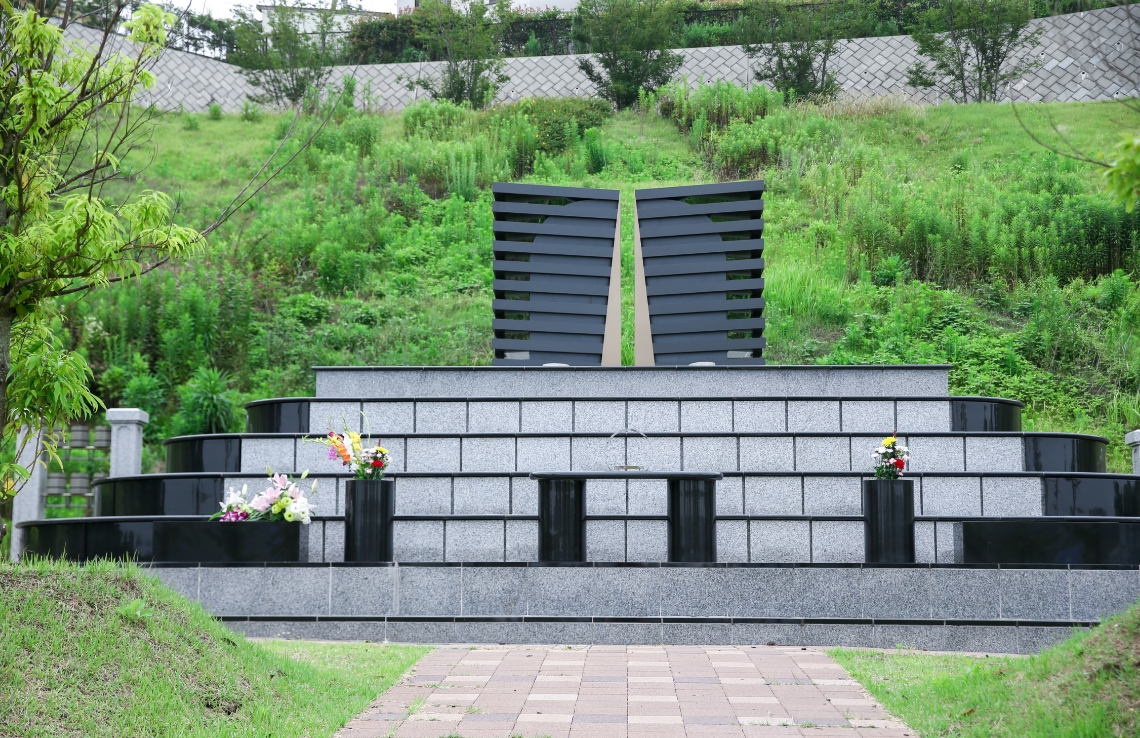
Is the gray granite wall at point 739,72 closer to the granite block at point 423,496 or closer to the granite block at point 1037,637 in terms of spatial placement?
the granite block at point 423,496

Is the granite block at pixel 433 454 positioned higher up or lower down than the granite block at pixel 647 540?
higher up

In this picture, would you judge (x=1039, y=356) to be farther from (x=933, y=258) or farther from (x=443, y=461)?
(x=443, y=461)

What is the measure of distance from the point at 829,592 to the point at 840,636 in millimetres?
303

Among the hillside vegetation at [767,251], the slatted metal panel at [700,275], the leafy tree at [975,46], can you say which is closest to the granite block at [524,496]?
the slatted metal panel at [700,275]

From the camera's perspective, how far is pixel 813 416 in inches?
354

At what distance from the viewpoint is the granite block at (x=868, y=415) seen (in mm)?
8914

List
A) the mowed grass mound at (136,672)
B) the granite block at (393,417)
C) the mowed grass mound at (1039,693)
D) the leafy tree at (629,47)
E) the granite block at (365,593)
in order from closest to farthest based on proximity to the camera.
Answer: the mowed grass mound at (1039,693), the mowed grass mound at (136,672), the granite block at (365,593), the granite block at (393,417), the leafy tree at (629,47)

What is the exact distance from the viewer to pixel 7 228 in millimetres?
4277

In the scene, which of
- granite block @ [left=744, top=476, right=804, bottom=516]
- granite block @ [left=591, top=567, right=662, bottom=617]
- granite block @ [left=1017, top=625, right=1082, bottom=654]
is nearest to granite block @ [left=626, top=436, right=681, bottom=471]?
granite block @ [left=744, top=476, right=804, bottom=516]

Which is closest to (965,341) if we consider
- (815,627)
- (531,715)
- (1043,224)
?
(1043,224)

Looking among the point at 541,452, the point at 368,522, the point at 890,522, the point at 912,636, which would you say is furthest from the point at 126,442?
the point at 912,636

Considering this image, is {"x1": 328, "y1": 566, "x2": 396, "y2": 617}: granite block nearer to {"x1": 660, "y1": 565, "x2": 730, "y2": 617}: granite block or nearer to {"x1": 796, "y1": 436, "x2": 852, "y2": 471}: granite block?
{"x1": 660, "y1": 565, "x2": 730, "y2": 617}: granite block

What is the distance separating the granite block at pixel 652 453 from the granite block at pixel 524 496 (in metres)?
0.93

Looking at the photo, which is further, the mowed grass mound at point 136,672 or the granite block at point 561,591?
the granite block at point 561,591
